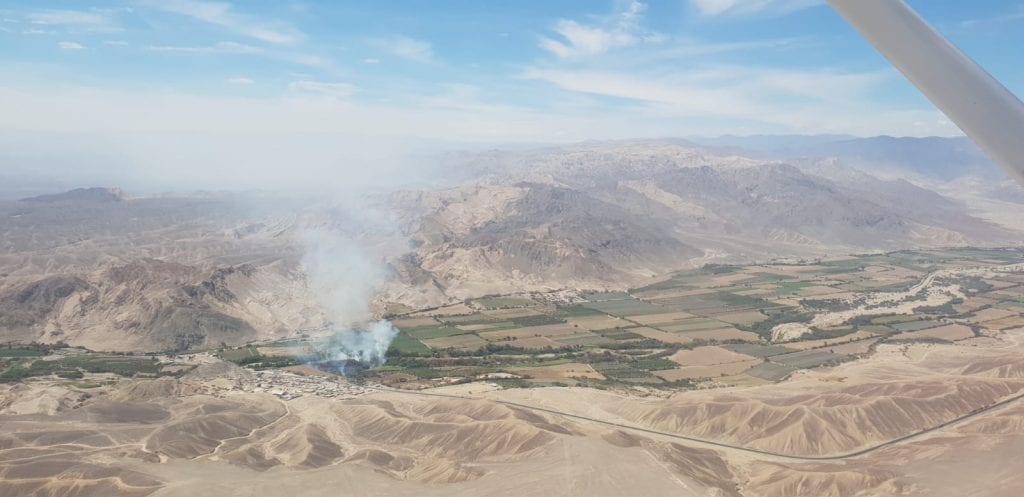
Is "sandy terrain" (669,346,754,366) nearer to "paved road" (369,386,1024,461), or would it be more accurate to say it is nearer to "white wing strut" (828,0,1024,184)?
"paved road" (369,386,1024,461)

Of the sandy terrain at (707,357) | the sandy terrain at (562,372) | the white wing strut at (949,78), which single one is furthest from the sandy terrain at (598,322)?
the white wing strut at (949,78)

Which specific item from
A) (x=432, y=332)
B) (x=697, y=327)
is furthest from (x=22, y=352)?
(x=697, y=327)

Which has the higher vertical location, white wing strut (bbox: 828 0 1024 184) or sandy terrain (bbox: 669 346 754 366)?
white wing strut (bbox: 828 0 1024 184)

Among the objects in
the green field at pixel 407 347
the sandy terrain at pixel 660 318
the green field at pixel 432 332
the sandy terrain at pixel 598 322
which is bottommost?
the green field at pixel 407 347

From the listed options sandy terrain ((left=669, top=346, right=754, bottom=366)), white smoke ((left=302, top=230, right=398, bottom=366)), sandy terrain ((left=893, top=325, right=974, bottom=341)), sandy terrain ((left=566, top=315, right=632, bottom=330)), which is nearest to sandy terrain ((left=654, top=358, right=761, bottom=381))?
sandy terrain ((left=669, top=346, right=754, bottom=366))

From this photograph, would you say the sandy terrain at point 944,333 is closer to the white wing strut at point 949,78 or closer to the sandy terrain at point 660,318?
the sandy terrain at point 660,318

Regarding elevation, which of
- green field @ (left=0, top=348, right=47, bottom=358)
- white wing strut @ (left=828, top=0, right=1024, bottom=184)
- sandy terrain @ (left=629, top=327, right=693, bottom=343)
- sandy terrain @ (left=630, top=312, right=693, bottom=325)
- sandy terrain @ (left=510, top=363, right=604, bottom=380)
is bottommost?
green field @ (left=0, top=348, right=47, bottom=358)
